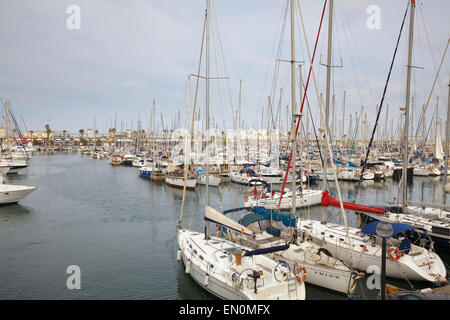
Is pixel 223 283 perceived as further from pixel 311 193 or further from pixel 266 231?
pixel 311 193

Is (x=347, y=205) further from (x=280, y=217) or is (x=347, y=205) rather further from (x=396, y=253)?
(x=280, y=217)

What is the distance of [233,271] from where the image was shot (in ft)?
46.4

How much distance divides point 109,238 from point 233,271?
15.7m

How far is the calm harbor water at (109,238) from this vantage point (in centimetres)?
1684

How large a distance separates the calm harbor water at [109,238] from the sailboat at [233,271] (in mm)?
1639

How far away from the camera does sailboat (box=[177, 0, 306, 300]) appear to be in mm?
12836

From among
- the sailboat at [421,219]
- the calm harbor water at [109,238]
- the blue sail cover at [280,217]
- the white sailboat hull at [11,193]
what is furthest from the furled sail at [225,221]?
the white sailboat hull at [11,193]

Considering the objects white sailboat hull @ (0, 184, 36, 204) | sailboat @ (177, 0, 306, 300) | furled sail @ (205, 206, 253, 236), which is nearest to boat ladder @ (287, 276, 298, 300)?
sailboat @ (177, 0, 306, 300)

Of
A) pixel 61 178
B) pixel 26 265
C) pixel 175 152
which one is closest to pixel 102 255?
pixel 26 265

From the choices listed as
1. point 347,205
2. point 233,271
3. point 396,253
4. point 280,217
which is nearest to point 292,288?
point 233,271

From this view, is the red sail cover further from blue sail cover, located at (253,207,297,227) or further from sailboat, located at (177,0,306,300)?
sailboat, located at (177,0,306,300)

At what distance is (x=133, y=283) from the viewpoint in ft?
57.3

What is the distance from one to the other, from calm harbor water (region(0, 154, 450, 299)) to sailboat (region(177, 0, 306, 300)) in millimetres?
1639
